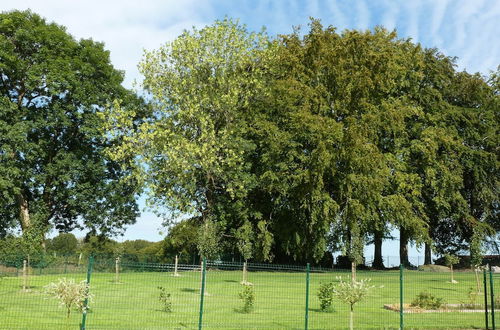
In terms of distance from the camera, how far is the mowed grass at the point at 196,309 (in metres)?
14.5

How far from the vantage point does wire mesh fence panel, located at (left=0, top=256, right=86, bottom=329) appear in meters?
13.3

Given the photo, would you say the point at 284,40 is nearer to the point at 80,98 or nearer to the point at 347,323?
the point at 80,98

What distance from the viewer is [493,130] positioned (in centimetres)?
4312

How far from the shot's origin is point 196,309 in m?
18.2

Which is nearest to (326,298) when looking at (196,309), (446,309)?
(446,309)

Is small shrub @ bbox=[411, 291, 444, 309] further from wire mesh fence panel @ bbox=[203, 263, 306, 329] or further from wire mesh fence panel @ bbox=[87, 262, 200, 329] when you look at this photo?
wire mesh fence panel @ bbox=[87, 262, 200, 329]

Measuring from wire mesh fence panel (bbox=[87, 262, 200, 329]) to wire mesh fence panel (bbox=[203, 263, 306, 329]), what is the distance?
80 cm

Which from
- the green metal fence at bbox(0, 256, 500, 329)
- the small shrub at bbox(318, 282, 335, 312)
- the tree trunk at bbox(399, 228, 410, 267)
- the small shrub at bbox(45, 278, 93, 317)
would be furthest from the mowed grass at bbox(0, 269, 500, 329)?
the tree trunk at bbox(399, 228, 410, 267)

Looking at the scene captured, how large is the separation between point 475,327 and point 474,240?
653 inches

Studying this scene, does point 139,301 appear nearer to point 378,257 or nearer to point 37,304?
point 37,304

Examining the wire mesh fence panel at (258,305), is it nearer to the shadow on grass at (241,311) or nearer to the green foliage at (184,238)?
the shadow on grass at (241,311)

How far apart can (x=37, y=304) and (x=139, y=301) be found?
3.66 metres

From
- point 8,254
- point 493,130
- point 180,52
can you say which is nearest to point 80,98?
point 180,52

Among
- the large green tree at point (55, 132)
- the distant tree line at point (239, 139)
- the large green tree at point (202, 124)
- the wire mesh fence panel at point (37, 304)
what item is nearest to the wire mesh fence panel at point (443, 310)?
the distant tree line at point (239, 139)
